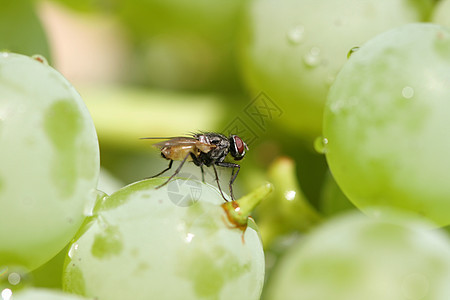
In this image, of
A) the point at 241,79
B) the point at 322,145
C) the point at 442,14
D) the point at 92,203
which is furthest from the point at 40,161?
the point at 241,79

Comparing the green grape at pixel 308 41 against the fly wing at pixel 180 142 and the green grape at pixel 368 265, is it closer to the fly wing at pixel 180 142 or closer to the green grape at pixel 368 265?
the fly wing at pixel 180 142

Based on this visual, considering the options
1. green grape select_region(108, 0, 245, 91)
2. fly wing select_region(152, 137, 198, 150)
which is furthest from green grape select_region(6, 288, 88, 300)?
green grape select_region(108, 0, 245, 91)

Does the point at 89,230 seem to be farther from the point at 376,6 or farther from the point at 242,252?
the point at 376,6

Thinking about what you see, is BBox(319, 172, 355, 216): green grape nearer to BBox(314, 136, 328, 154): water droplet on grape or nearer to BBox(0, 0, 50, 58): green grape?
BBox(314, 136, 328, 154): water droplet on grape

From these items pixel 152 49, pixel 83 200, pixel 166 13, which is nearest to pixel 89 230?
pixel 83 200

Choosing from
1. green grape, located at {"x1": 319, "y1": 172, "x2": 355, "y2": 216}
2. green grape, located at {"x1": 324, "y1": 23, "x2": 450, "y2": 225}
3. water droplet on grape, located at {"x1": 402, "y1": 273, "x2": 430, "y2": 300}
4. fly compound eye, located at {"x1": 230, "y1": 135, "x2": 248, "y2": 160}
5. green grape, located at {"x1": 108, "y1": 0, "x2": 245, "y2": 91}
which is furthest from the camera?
green grape, located at {"x1": 108, "y1": 0, "x2": 245, "y2": 91}

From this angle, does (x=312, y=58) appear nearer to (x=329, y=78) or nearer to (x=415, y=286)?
(x=329, y=78)

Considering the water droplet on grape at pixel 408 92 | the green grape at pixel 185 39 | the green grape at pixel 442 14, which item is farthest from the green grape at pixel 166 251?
the green grape at pixel 185 39
